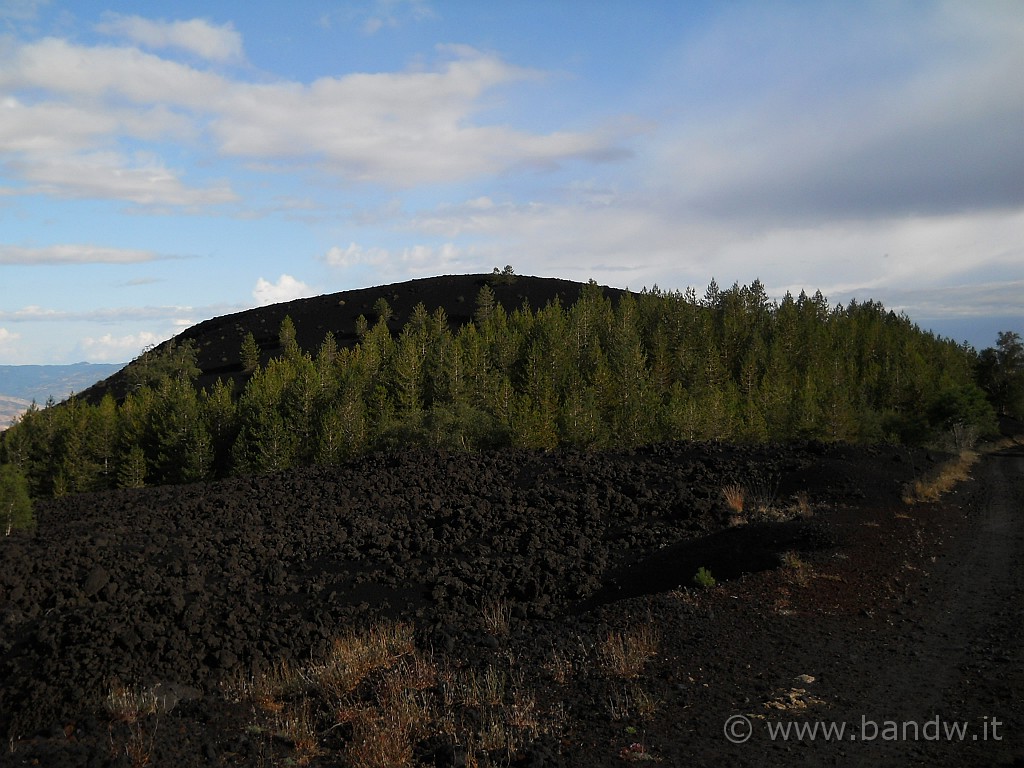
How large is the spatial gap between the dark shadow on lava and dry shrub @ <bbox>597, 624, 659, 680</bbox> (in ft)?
9.19

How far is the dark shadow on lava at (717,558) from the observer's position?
12.3 meters

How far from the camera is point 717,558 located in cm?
1285

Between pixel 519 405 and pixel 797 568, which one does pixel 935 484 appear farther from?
pixel 519 405

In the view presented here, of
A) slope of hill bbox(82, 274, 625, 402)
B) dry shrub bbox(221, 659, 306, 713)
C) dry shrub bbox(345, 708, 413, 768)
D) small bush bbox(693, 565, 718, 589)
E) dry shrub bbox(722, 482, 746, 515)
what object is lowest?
dry shrub bbox(221, 659, 306, 713)

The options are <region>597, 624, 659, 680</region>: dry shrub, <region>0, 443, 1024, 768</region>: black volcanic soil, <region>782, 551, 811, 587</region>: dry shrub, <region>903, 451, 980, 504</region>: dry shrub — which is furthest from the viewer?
<region>903, 451, 980, 504</region>: dry shrub

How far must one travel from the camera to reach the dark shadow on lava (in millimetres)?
12312

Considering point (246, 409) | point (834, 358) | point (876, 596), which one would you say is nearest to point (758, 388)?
point (834, 358)

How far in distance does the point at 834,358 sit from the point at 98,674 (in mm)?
68730

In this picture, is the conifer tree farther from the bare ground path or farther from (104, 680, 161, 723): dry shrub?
the bare ground path

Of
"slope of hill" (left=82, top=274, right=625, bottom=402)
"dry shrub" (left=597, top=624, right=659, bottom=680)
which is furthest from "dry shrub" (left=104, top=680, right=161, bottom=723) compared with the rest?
"slope of hill" (left=82, top=274, right=625, bottom=402)

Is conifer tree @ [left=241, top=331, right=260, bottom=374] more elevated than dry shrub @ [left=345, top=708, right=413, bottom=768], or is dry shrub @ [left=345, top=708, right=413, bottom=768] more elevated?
conifer tree @ [left=241, top=331, right=260, bottom=374]

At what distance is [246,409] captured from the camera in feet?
143

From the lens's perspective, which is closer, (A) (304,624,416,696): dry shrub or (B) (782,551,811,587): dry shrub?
(A) (304,624,416,696): dry shrub

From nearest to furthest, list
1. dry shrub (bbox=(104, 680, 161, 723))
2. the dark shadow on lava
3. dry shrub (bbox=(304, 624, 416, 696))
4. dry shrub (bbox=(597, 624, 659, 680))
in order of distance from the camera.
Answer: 1. dry shrub (bbox=(104, 680, 161, 723))
2. dry shrub (bbox=(597, 624, 659, 680))
3. dry shrub (bbox=(304, 624, 416, 696))
4. the dark shadow on lava
